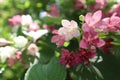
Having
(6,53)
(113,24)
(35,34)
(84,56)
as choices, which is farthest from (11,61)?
(113,24)

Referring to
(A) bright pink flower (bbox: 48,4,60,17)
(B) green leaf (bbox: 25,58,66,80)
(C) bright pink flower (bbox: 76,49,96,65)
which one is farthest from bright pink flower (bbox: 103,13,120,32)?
(A) bright pink flower (bbox: 48,4,60,17)

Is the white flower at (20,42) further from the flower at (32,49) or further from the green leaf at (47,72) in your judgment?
the green leaf at (47,72)

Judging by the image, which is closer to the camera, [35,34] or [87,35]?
[87,35]

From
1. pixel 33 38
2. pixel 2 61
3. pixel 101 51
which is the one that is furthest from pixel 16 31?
pixel 101 51

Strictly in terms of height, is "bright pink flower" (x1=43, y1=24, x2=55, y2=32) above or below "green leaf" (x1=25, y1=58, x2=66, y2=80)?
above

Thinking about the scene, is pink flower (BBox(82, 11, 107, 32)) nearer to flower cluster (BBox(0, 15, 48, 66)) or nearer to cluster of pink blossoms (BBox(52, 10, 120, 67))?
cluster of pink blossoms (BBox(52, 10, 120, 67))

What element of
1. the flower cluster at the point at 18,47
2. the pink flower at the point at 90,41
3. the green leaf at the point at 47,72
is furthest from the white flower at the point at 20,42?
the pink flower at the point at 90,41

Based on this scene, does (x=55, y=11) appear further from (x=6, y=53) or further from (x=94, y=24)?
(x=94, y=24)
